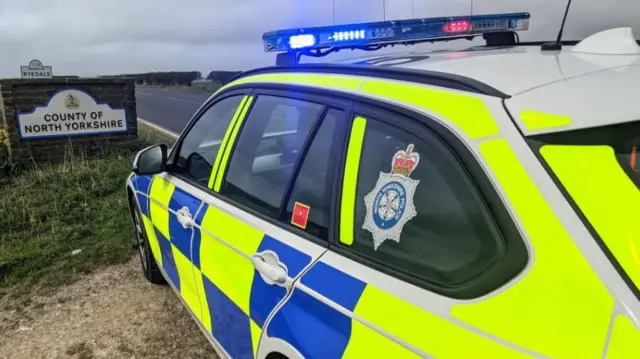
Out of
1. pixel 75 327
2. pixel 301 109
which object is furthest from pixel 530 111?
pixel 75 327

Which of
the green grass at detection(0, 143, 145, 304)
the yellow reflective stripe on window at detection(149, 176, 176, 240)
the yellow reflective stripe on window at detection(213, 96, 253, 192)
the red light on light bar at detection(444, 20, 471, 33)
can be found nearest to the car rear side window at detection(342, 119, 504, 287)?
the yellow reflective stripe on window at detection(213, 96, 253, 192)

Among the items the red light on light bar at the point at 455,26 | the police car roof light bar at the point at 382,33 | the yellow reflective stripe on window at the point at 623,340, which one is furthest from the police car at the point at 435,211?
the red light on light bar at the point at 455,26

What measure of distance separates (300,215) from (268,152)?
703 mm

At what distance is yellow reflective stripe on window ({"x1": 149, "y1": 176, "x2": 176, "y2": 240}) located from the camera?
3295 mm

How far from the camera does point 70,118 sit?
1019 cm

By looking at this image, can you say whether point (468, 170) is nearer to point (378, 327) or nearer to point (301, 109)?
point (378, 327)

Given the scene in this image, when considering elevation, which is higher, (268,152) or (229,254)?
(268,152)

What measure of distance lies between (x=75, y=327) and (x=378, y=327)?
3.07 m

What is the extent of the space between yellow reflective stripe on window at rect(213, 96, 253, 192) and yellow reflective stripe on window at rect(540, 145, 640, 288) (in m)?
1.66

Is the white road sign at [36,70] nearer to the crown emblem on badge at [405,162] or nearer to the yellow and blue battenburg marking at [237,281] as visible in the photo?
the yellow and blue battenburg marking at [237,281]

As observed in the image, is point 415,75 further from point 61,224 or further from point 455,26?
point 61,224

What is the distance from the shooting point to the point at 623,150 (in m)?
1.32

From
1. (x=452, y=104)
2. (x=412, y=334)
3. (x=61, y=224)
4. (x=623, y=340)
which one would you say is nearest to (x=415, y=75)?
(x=452, y=104)

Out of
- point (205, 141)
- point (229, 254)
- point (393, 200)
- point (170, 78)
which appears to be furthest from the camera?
point (170, 78)
